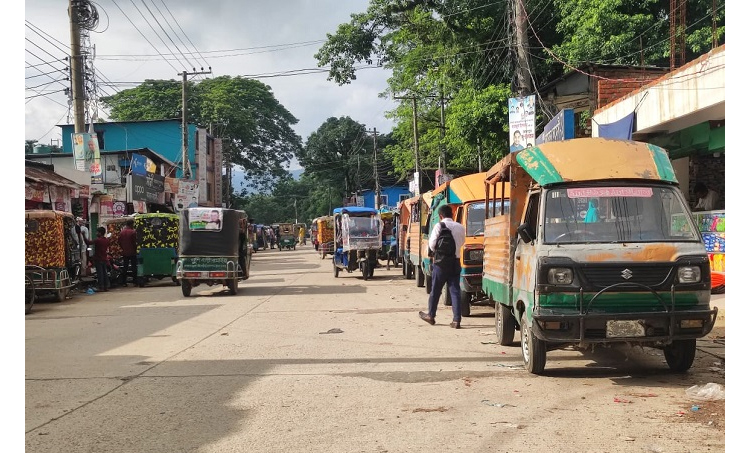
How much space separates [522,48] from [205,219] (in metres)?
9.45

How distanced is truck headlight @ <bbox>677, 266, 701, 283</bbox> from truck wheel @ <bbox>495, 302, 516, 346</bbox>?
2.81m

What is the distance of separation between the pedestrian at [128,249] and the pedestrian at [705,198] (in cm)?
1721

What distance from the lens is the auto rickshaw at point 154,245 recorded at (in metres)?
23.6

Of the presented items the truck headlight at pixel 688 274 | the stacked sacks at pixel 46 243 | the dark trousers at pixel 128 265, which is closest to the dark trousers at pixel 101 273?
the dark trousers at pixel 128 265

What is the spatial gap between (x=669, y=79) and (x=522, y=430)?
11986 mm

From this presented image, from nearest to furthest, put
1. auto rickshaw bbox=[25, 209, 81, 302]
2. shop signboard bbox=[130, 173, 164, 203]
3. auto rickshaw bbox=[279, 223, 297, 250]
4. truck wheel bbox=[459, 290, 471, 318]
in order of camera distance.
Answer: truck wheel bbox=[459, 290, 471, 318], auto rickshaw bbox=[25, 209, 81, 302], shop signboard bbox=[130, 173, 164, 203], auto rickshaw bbox=[279, 223, 297, 250]

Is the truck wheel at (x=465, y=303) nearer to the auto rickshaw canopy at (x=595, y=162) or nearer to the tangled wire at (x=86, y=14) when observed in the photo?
the auto rickshaw canopy at (x=595, y=162)

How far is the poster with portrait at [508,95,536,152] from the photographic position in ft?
58.1

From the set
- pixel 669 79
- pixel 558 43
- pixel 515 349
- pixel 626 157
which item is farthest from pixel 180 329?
pixel 558 43

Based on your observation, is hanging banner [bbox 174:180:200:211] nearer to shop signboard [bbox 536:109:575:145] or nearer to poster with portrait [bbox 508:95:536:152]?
poster with portrait [bbox 508:95:536:152]

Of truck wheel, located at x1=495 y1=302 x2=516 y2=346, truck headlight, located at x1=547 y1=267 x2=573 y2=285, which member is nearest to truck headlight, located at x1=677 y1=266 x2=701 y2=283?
truck headlight, located at x1=547 y1=267 x2=573 y2=285

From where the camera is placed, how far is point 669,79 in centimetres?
1525

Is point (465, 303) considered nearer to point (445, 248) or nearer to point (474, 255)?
point (474, 255)

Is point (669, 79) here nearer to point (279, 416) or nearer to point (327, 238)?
point (279, 416)
